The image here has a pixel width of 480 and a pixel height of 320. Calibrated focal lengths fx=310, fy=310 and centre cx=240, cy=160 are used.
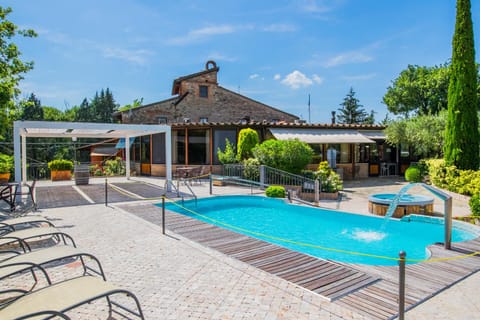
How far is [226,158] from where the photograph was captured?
19438 millimetres

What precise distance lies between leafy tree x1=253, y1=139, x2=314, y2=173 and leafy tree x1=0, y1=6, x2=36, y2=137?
38.5 ft


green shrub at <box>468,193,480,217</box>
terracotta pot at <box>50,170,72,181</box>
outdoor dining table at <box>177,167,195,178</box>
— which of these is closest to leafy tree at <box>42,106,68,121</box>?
terracotta pot at <box>50,170,72,181</box>

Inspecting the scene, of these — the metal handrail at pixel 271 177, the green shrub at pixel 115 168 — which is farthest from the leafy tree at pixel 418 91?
the green shrub at pixel 115 168

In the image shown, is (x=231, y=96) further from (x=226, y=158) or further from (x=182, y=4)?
(x=182, y=4)

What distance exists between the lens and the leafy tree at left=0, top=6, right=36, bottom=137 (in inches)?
486

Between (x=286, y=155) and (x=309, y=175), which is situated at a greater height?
(x=286, y=155)

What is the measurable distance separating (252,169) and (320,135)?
22.0 feet

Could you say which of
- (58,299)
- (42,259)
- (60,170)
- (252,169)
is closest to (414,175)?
(252,169)

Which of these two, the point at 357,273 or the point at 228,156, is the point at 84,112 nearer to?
the point at 228,156

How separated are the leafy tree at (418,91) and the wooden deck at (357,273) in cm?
3162

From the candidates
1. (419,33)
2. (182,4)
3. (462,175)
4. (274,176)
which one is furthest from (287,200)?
(419,33)

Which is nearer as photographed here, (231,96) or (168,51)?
(168,51)

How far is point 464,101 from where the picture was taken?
1509 centimetres

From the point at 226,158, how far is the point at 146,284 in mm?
14537
